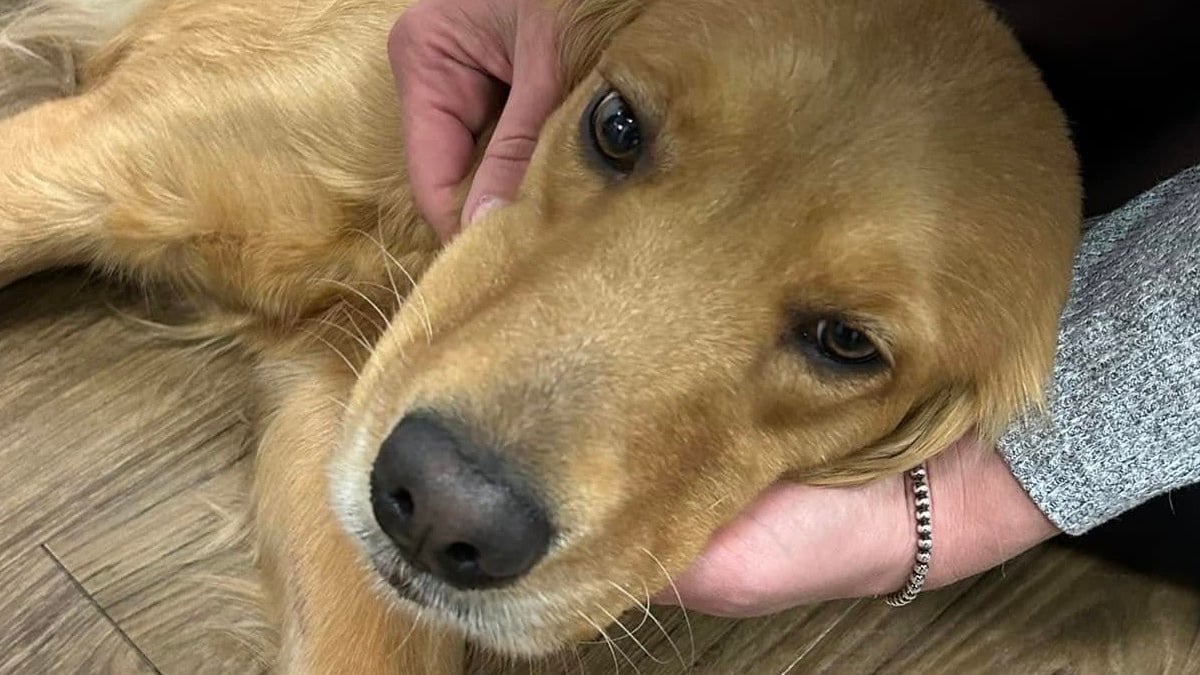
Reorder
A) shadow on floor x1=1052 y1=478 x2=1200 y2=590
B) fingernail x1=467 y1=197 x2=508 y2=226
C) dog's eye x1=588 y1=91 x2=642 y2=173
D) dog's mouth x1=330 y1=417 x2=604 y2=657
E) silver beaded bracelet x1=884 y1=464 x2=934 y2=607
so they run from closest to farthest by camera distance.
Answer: dog's mouth x1=330 y1=417 x2=604 y2=657 → dog's eye x1=588 y1=91 x2=642 y2=173 → fingernail x1=467 y1=197 x2=508 y2=226 → silver beaded bracelet x1=884 y1=464 x2=934 y2=607 → shadow on floor x1=1052 y1=478 x2=1200 y2=590

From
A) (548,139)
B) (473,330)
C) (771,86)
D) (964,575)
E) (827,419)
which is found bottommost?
(964,575)

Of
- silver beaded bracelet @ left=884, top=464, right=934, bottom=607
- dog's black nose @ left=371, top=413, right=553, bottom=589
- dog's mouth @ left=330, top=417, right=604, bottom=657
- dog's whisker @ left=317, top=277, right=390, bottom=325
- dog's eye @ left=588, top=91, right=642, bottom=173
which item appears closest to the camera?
dog's black nose @ left=371, top=413, right=553, bottom=589

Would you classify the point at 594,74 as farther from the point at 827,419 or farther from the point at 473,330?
the point at 827,419

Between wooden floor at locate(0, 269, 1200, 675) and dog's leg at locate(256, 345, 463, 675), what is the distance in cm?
9

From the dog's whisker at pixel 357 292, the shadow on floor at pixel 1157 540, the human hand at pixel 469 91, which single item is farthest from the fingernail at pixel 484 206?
the shadow on floor at pixel 1157 540

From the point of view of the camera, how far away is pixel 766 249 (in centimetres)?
156

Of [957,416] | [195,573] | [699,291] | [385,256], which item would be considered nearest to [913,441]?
[957,416]

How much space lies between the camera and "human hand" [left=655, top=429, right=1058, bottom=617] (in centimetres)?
189

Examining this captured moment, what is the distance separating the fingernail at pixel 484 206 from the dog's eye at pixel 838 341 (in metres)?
0.46

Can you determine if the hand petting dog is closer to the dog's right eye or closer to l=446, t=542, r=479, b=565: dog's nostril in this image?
the dog's right eye

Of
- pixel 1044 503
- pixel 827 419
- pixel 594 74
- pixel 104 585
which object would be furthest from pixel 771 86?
pixel 104 585

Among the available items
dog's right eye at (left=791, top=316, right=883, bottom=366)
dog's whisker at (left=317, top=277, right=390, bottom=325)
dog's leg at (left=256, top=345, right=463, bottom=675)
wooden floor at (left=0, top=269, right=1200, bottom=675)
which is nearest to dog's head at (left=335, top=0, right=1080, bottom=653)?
dog's right eye at (left=791, top=316, right=883, bottom=366)

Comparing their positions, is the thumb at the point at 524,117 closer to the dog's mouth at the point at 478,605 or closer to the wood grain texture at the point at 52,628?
the dog's mouth at the point at 478,605

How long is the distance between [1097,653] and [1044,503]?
651 millimetres
